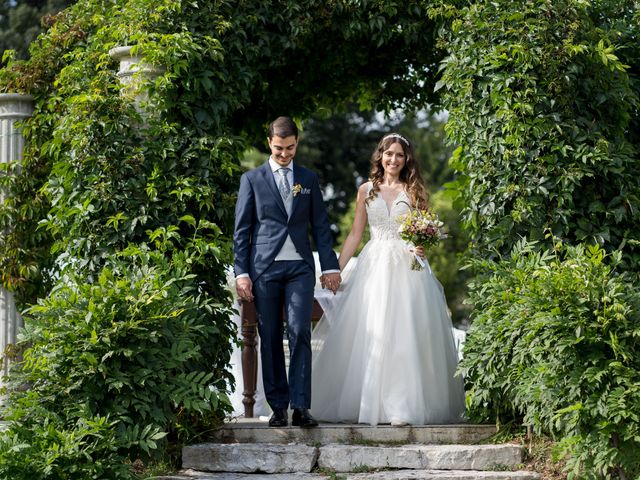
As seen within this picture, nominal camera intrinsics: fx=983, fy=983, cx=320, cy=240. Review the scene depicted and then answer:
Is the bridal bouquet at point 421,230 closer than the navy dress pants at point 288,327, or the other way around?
the navy dress pants at point 288,327

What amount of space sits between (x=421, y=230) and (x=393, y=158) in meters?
0.65

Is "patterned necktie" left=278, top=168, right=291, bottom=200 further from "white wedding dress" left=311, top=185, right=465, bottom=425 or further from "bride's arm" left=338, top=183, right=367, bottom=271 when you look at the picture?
"white wedding dress" left=311, top=185, right=465, bottom=425

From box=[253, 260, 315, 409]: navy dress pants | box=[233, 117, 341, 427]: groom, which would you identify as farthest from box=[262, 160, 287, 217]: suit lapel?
box=[253, 260, 315, 409]: navy dress pants

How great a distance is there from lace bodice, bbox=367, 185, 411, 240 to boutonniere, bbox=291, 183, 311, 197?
0.78 meters

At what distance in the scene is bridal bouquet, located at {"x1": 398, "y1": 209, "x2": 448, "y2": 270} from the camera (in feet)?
20.8

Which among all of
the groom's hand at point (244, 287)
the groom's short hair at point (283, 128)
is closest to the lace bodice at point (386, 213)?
the groom's short hair at point (283, 128)

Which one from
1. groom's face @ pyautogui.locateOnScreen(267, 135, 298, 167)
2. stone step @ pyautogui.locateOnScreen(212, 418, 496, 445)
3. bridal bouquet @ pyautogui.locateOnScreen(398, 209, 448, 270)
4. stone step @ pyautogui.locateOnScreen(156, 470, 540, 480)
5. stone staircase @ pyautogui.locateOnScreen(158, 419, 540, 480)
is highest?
groom's face @ pyautogui.locateOnScreen(267, 135, 298, 167)

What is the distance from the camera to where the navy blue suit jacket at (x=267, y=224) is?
6.03 metres

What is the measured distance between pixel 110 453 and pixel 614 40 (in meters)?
4.47

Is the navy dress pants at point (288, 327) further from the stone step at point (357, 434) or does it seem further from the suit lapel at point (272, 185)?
the suit lapel at point (272, 185)

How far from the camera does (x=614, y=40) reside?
6973 millimetres

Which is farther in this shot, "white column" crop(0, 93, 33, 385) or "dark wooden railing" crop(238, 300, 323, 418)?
"white column" crop(0, 93, 33, 385)

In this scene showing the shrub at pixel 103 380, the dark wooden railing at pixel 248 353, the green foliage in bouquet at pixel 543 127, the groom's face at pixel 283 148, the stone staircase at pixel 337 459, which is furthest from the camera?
the dark wooden railing at pixel 248 353

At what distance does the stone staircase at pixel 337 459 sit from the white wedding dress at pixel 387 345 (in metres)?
0.43
